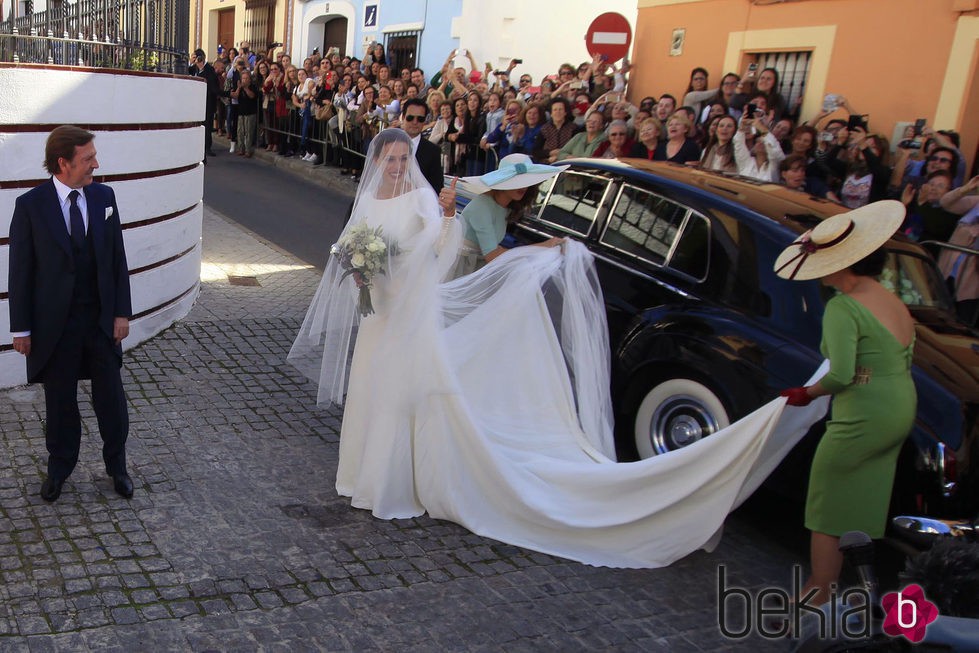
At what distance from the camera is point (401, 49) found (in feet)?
71.4

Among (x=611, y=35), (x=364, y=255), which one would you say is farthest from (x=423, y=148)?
(x=611, y=35)

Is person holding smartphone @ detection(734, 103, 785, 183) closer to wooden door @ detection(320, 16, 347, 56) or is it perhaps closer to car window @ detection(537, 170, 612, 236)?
car window @ detection(537, 170, 612, 236)

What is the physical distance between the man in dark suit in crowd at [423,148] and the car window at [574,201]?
991mm

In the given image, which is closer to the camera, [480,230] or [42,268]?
[42,268]

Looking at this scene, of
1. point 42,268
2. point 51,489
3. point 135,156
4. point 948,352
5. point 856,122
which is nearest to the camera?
point 42,268

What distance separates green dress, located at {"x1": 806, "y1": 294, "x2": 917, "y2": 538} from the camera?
4094mm

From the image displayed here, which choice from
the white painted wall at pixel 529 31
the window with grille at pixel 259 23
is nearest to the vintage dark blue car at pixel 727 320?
the white painted wall at pixel 529 31

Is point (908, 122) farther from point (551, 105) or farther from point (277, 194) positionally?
point (277, 194)

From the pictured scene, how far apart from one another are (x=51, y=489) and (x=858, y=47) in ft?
36.5

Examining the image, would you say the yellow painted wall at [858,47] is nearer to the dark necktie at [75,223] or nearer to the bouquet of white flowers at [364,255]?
the bouquet of white flowers at [364,255]

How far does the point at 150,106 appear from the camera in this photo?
23.7 feet

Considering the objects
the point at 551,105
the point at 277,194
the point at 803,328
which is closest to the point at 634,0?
the point at 551,105

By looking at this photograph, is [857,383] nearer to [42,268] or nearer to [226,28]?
[42,268]
